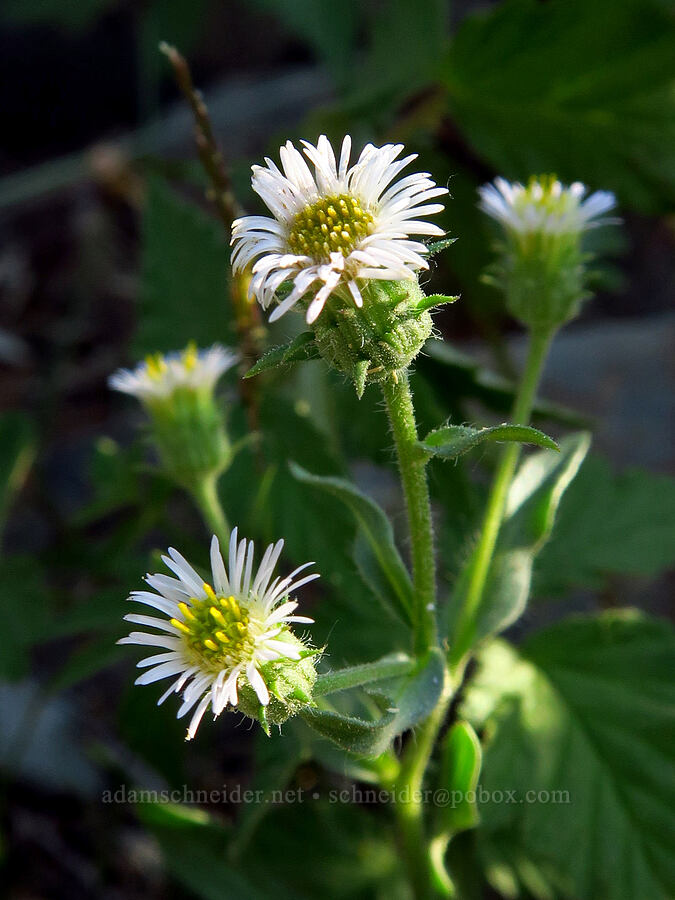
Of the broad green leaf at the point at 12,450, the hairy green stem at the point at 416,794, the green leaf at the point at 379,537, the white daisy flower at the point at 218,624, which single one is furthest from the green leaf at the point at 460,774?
the broad green leaf at the point at 12,450

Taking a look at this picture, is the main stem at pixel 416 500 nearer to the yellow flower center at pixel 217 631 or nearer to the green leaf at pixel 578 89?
the yellow flower center at pixel 217 631

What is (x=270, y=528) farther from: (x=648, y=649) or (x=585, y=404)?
(x=585, y=404)

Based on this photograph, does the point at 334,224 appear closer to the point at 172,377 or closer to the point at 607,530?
the point at 172,377

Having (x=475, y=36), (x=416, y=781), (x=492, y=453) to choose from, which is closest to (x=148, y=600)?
(x=416, y=781)

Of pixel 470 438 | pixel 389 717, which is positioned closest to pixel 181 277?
pixel 470 438

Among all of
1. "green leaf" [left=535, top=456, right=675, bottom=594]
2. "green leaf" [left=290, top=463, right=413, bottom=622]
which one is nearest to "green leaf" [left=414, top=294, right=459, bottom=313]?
"green leaf" [left=290, top=463, right=413, bottom=622]
